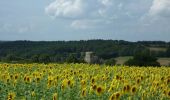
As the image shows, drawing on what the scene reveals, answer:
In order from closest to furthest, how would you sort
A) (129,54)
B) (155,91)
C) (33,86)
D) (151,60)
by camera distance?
(155,91), (33,86), (151,60), (129,54)

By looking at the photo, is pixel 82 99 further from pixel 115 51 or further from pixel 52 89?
pixel 115 51

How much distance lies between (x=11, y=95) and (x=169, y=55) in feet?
182

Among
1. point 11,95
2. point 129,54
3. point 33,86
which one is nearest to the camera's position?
point 11,95

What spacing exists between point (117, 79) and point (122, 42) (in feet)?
204

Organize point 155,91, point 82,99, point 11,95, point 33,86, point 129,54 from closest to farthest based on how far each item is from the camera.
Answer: point 11,95 < point 82,99 < point 155,91 < point 33,86 < point 129,54

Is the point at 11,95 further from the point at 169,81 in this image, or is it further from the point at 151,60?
the point at 151,60

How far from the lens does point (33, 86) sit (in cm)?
1080

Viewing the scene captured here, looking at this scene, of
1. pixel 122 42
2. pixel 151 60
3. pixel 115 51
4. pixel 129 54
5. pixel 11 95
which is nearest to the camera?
pixel 11 95

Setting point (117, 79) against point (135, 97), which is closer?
point (135, 97)

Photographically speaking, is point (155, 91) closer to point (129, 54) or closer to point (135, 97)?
point (135, 97)

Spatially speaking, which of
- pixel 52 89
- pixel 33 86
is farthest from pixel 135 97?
pixel 33 86

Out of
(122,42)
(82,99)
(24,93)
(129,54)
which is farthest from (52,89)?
(122,42)

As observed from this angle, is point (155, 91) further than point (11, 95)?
Yes

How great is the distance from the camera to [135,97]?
920cm
